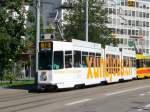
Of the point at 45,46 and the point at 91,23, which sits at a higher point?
the point at 91,23

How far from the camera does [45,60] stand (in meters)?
32.2

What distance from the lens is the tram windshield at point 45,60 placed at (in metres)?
32.0

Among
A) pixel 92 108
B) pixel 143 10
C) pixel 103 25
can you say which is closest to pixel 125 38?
pixel 143 10

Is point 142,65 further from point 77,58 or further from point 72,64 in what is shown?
point 72,64

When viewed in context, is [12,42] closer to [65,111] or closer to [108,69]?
[108,69]

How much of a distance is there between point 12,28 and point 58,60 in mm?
7237

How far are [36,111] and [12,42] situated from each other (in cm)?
1957

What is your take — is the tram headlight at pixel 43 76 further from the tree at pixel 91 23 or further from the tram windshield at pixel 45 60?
the tree at pixel 91 23

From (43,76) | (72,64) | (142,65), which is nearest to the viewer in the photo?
(43,76)

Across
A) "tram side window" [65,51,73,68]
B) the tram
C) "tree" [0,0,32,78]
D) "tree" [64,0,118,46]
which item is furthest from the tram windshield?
"tree" [64,0,118,46]

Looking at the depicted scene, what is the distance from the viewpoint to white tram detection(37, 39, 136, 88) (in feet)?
105

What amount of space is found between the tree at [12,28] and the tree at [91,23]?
18.3m

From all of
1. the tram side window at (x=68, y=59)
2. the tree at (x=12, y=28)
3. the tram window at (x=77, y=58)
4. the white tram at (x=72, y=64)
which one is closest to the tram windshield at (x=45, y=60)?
the white tram at (x=72, y=64)

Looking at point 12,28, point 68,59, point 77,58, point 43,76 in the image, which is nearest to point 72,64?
point 68,59
